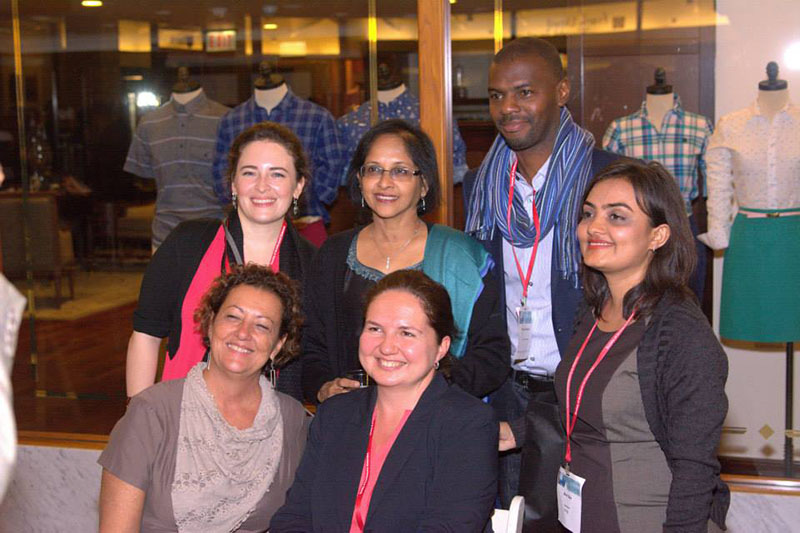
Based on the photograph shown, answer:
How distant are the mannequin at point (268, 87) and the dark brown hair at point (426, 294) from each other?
7.46 ft

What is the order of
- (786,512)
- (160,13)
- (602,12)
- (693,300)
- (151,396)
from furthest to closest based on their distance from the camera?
1. (160,13)
2. (602,12)
3. (786,512)
4. (151,396)
5. (693,300)

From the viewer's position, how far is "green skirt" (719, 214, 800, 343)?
385 cm

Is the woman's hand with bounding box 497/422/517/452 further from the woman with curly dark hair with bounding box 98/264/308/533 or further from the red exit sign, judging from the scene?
the red exit sign

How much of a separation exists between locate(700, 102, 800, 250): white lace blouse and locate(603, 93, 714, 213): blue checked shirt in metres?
0.06

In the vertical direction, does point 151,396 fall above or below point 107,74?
below

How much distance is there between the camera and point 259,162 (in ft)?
9.09

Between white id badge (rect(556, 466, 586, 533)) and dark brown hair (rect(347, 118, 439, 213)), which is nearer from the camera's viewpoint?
white id badge (rect(556, 466, 586, 533))

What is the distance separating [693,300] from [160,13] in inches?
135

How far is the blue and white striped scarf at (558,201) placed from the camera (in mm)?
2842

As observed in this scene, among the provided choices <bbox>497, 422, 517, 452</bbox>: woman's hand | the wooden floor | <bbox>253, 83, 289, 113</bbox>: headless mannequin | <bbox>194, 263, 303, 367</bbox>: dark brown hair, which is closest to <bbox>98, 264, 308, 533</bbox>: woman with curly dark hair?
<bbox>194, 263, 303, 367</bbox>: dark brown hair

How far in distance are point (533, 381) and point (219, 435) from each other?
1.03 meters

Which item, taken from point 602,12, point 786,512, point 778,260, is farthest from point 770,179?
point 786,512

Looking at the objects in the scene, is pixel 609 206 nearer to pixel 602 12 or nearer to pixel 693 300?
pixel 693 300

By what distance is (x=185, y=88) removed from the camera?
4613 mm
